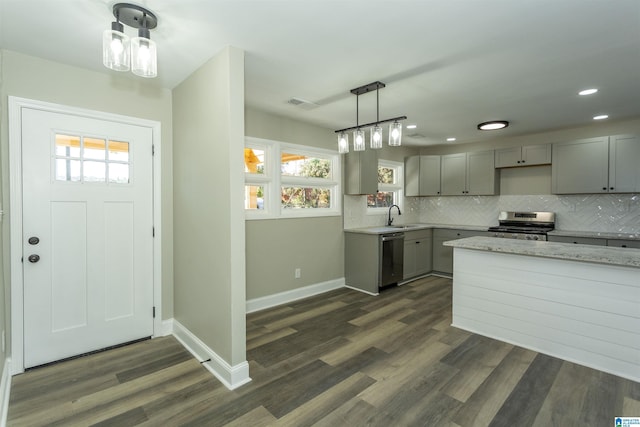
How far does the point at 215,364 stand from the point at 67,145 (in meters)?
2.22

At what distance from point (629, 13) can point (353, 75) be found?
1.80 metres

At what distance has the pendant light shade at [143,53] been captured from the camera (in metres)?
1.65

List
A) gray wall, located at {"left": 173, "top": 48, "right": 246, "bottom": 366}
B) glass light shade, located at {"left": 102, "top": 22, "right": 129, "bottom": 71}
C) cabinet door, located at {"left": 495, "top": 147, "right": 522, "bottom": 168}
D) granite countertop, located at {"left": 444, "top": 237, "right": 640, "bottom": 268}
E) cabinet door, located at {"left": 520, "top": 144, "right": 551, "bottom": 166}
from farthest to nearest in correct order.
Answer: cabinet door, located at {"left": 495, "top": 147, "right": 522, "bottom": 168} < cabinet door, located at {"left": 520, "top": 144, "right": 551, "bottom": 166} < granite countertop, located at {"left": 444, "top": 237, "right": 640, "bottom": 268} < gray wall, located at {"left": 173, "top": 48, "right": 246, "bottom": 366} < glass light shade, located at {"left": 102, "top": 22, "right": 129, "bottom": 71}

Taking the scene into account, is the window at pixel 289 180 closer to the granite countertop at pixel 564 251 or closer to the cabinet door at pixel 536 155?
the granite countertop at pixel 564 251

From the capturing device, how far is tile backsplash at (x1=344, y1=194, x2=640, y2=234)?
429 cm

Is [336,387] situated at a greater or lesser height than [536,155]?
lesser

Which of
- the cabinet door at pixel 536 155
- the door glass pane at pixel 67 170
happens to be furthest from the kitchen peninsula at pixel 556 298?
the door glass pane at pixel 67 170

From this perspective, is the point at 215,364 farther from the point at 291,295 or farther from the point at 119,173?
the point at 119,173

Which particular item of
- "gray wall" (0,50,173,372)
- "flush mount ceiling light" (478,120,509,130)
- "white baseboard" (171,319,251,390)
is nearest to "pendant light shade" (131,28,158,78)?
"gray wall" (0,50,173,372)

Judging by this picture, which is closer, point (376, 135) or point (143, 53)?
point (143, 53)

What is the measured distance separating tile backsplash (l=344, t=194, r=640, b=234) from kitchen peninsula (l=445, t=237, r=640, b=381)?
1.94m

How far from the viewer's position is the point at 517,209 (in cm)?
516

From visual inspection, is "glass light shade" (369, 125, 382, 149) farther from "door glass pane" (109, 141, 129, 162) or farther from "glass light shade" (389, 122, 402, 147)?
"door glass pane" (109, 141, 129, 162)

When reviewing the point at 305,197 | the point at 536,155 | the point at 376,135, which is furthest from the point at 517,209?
the point at 376,135
